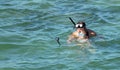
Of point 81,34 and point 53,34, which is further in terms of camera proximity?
point 53,34

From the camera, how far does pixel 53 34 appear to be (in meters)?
12.8

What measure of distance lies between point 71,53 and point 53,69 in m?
1.09

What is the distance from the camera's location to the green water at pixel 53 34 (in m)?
10.7

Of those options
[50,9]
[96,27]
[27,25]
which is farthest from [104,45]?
[50,9]

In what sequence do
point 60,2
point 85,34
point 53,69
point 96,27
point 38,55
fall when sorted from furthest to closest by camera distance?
point 60,2
point 96,27
point 85,34
point 38,55
point 53,69

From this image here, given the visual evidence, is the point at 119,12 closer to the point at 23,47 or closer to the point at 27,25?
the point at 27,25

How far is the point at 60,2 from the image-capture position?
54.0 feet

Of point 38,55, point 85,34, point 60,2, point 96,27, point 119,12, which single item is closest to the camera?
point 38,55

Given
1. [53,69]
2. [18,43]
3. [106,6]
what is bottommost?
[53,69]

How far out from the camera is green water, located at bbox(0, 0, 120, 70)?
35.0 feet

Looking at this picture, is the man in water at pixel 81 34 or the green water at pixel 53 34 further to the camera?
the man in water at pixel 81 34

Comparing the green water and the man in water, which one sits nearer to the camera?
the green water

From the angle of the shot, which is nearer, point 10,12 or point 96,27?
point 96,27

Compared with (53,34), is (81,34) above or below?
below
